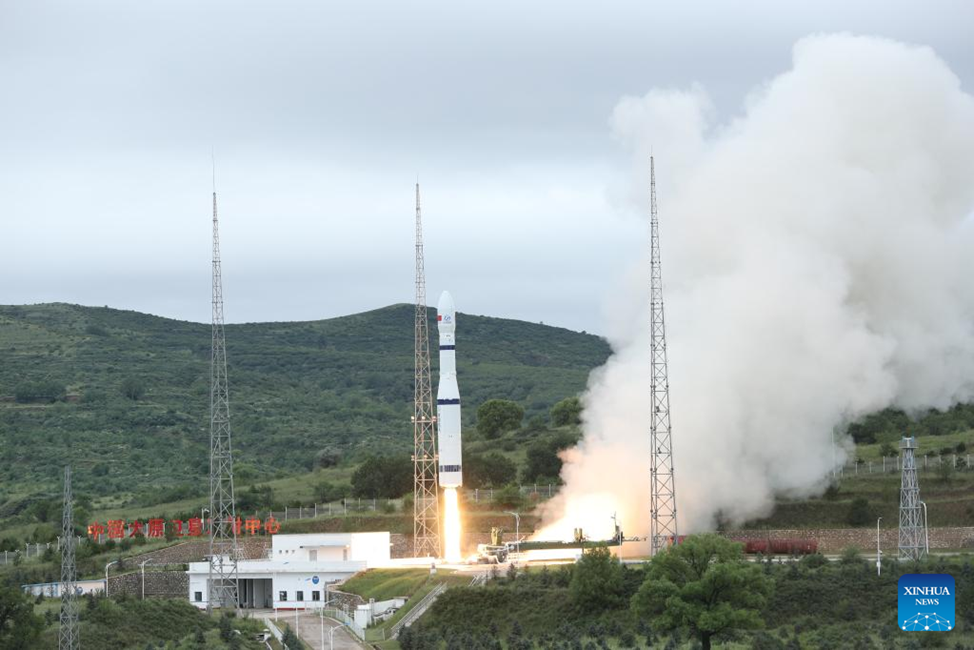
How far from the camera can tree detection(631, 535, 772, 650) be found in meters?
66.1

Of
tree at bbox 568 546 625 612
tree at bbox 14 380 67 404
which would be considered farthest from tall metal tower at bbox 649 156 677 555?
tree at bbox 14 380 67 404

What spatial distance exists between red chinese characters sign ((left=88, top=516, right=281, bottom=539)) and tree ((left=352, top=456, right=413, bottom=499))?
715cm

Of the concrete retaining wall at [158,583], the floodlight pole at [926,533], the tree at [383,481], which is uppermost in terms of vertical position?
the tree at [383,481]

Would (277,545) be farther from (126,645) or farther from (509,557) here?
(126,645)

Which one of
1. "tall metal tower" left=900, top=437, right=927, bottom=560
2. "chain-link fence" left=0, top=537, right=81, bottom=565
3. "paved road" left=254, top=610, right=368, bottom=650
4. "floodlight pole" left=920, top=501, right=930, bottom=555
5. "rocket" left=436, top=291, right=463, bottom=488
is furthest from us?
"chain-link fence" left=0, top=537, right=81, bottom=565

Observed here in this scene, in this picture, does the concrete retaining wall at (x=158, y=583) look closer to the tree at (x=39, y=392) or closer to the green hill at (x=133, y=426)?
the green hill at (x=133, y=426)

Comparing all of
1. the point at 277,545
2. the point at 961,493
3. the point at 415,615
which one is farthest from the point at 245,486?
the point at 961,493

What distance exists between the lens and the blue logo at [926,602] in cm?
4472

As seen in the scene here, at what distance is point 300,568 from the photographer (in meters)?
93.1

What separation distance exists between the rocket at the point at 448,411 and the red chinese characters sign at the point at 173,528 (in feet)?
56.2

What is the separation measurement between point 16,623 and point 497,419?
70365 millimetres

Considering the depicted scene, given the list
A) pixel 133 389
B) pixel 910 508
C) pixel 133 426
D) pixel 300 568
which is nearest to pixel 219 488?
pixel 300 568

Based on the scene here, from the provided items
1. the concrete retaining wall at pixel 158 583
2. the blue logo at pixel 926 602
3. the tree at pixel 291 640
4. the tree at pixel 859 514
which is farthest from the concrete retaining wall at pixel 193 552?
the blue logo at pixel 926 602

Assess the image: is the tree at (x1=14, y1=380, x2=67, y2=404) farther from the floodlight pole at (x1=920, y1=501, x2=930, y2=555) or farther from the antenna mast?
the antenna mast
